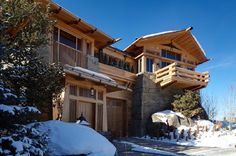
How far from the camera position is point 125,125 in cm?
2123

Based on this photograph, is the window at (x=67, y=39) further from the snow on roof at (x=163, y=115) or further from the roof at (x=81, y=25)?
the snow on roof at (x=163, y=115)

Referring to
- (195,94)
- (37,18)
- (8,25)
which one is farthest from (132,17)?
(8,25)

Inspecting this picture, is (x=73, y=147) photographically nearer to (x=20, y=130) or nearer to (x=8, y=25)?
(x=20, y=130)

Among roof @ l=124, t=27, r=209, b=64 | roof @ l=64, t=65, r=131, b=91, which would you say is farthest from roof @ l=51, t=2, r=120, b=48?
roof @ l=124, t=27, r=209, b=64

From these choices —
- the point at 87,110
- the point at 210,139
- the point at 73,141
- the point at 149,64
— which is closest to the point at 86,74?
the point at 87,110

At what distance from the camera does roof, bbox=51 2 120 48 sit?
12523mm

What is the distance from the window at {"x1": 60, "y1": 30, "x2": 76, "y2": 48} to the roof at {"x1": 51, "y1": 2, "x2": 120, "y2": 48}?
0.48m

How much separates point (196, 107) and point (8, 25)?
18.1 meters

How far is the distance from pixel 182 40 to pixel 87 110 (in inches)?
543

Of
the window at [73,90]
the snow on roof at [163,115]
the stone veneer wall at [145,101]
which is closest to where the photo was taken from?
the window at [73,90]

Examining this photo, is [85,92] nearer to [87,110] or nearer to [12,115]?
[87,110]

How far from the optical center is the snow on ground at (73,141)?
7355 mm

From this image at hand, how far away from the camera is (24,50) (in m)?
6.63

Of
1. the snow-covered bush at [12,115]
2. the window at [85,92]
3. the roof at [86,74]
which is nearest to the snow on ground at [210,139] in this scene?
the roof at [86,74]
